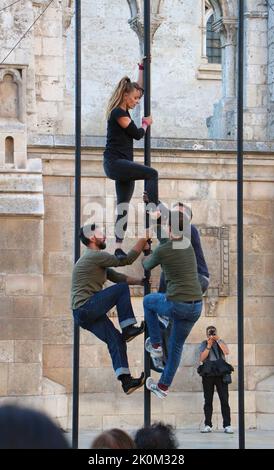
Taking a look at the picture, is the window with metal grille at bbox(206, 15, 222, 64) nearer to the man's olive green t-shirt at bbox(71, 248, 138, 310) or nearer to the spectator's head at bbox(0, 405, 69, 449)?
the man's olive green t-shirt at bbox(71, 248, 138, 310)

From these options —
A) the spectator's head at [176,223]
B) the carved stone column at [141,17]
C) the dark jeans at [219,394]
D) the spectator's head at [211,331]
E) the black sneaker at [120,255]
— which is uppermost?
the carved stone column at [141,17]

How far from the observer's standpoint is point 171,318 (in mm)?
8250

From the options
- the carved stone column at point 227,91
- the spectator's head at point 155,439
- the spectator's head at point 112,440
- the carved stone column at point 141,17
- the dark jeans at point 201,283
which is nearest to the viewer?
the spectator's head at point 112,440

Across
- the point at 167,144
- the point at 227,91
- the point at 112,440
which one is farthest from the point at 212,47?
the point at 112,440

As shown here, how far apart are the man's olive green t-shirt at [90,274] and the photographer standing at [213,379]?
6863 millimetres

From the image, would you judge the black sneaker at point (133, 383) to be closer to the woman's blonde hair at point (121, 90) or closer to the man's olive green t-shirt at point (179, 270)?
the man's olive green t-shirt at point (179, 270)

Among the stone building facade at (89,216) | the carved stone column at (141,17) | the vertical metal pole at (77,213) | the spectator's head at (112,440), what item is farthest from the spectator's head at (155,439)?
the carved stone column at (141,17)

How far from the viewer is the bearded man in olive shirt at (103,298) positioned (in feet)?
26.8

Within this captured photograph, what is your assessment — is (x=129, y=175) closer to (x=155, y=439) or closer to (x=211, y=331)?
(x=155, y=439)

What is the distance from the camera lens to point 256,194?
16.4 m

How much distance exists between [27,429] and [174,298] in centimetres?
458

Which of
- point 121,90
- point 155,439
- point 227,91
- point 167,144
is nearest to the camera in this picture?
point 155,439
